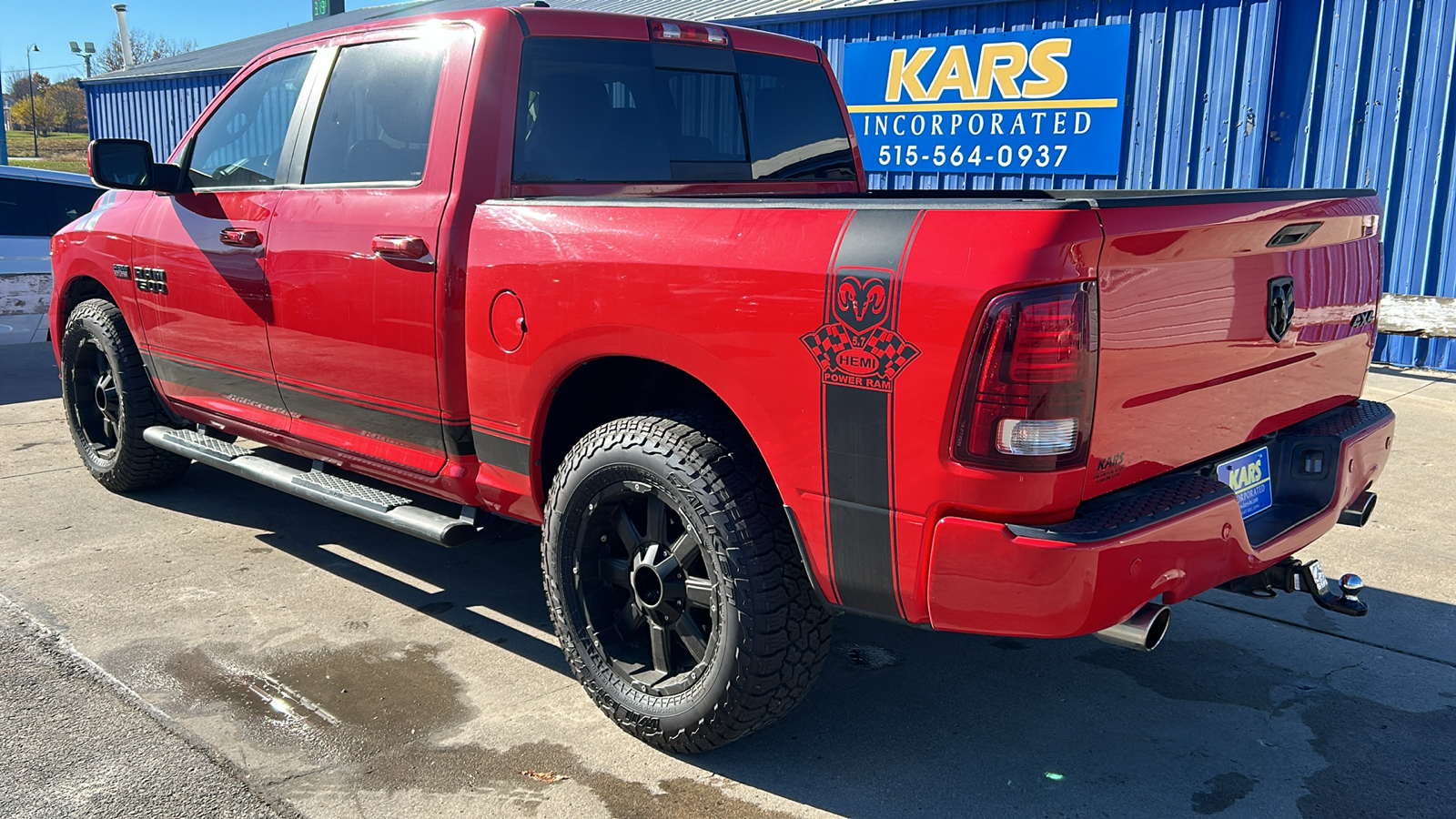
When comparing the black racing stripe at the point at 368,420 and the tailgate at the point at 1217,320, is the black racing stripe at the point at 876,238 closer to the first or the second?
the tailgate at the point at 1217,320

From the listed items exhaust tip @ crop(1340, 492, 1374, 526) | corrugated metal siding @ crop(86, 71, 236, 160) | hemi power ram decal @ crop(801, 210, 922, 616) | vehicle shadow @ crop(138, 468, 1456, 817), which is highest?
corrugated metal siding @ crop(86, 71, 236, 160)

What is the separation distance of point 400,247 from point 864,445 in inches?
69.4

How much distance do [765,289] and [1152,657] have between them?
6.70 ft

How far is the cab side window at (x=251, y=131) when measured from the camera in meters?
4.27

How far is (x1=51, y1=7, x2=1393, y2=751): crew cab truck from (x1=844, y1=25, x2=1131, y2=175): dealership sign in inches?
243

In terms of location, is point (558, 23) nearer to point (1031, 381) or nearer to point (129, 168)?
point (129, 168)

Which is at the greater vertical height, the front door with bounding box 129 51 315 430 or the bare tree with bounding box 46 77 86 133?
the bare tree with bounding box 46 77 86 133

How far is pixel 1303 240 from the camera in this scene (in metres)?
2.89

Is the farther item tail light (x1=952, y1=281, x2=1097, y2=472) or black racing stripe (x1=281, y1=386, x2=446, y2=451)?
black racing stripe (x1=281, y1=386, x2=446, y2=451)

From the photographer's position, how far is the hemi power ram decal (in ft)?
7.92

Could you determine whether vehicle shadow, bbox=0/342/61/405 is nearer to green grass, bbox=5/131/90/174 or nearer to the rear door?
the rear door

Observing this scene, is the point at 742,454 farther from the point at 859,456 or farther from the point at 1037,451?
the point at 1037,451

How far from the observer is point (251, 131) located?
14.8ft

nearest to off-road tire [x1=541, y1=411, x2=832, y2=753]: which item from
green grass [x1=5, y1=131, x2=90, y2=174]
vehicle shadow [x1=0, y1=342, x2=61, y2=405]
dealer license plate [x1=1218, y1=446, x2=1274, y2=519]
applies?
dealer license plate [x1=1218, y1=446, x2=1274, y2=519]
